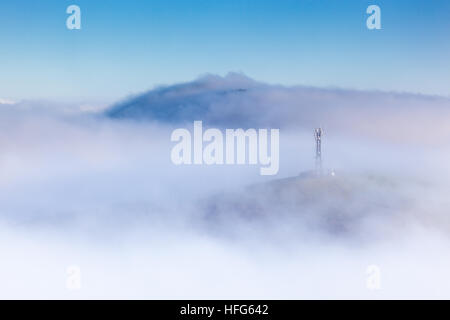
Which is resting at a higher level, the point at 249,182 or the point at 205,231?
the point at 249,182

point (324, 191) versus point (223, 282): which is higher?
point (324, 191)

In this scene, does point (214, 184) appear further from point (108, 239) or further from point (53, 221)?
point (53, 221)

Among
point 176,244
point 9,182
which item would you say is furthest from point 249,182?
point 9,182
